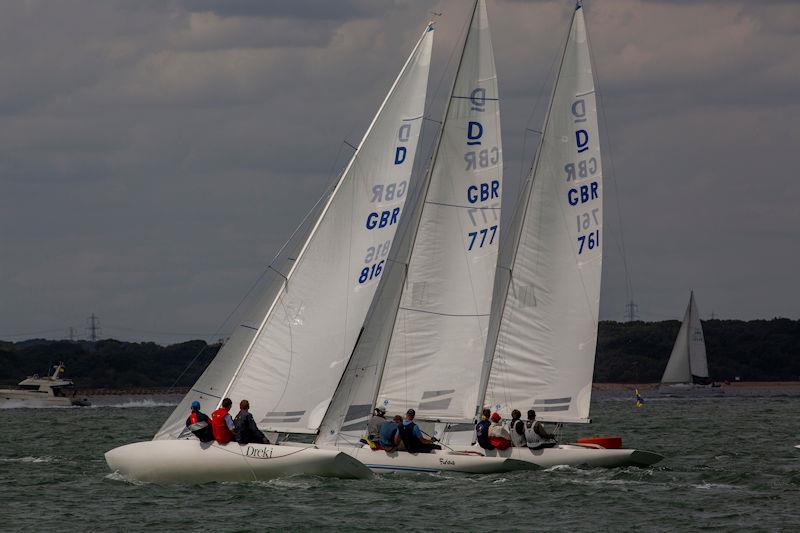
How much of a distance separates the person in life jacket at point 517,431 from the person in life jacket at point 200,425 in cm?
699

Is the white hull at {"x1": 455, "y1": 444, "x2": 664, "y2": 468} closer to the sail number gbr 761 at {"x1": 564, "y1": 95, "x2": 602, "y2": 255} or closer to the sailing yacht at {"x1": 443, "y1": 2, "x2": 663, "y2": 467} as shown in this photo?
the sailing yacht at {"x1": 443, "y1": 2, "x2": 663, "y2": 467}

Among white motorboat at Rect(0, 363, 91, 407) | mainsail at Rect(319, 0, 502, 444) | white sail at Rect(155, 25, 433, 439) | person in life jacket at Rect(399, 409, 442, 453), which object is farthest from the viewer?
white motorboat at Rect(0, 363, 91, 407)

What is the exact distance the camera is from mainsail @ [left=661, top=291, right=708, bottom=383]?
12494 cm

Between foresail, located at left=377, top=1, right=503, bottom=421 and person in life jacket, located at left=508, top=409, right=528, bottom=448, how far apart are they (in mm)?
1389

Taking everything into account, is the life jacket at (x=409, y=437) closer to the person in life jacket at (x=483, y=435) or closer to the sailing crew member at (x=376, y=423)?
the sailing crew member at (x=376, y=423)

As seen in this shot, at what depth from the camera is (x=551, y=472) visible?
3219 centimetres

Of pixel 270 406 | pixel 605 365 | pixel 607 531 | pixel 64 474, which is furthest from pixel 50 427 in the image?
pixel 605 365

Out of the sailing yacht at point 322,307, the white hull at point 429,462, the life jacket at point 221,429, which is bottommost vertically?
the white hull at point 429,462

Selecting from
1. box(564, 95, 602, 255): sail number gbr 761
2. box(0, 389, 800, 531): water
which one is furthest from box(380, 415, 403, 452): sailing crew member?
box(564, 95, 602, 255): sail number gbr 761

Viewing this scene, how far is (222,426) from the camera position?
29469 millimetres

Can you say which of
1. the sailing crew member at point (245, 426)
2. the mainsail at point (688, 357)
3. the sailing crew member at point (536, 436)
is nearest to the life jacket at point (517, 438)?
the sailing crew member at point (536, 436)

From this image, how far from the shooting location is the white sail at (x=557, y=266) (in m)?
35.6

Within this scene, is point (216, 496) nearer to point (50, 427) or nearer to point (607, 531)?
point (607, 531)

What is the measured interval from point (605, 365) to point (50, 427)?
106m
